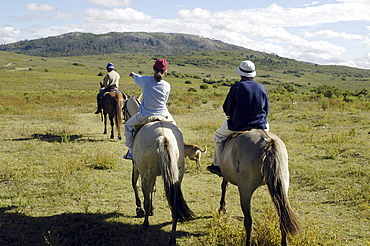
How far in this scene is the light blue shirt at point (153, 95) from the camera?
562 centimetres

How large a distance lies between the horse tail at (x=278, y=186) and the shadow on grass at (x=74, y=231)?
184 centimetres

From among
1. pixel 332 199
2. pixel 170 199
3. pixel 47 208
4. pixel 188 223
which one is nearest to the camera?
pixel 170 199

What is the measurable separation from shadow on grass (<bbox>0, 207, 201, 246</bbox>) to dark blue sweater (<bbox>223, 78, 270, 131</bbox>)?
207 centimetres

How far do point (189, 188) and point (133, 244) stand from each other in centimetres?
285

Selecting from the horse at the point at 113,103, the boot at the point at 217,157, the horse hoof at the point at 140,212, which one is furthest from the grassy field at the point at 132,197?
the horse at the point at 113,103

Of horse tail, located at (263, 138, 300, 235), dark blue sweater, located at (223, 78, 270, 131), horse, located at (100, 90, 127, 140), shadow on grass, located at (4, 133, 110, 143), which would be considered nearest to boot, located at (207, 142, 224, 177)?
dark blue sweater, located at (223, 78, 270, 131)

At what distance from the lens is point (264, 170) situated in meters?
4.14

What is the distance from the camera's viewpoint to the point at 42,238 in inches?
194

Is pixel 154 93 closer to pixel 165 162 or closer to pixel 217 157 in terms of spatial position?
pixel 165 162

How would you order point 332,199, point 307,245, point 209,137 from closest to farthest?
point 307,245 < point 332,199 < point 209,137

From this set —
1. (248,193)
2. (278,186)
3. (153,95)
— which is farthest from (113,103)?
(278,186)

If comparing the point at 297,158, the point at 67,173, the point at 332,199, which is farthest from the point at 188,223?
the point at 297,158

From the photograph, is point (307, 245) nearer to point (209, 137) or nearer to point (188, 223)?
point (188, 223)

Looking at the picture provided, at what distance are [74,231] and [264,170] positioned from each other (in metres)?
3.23
